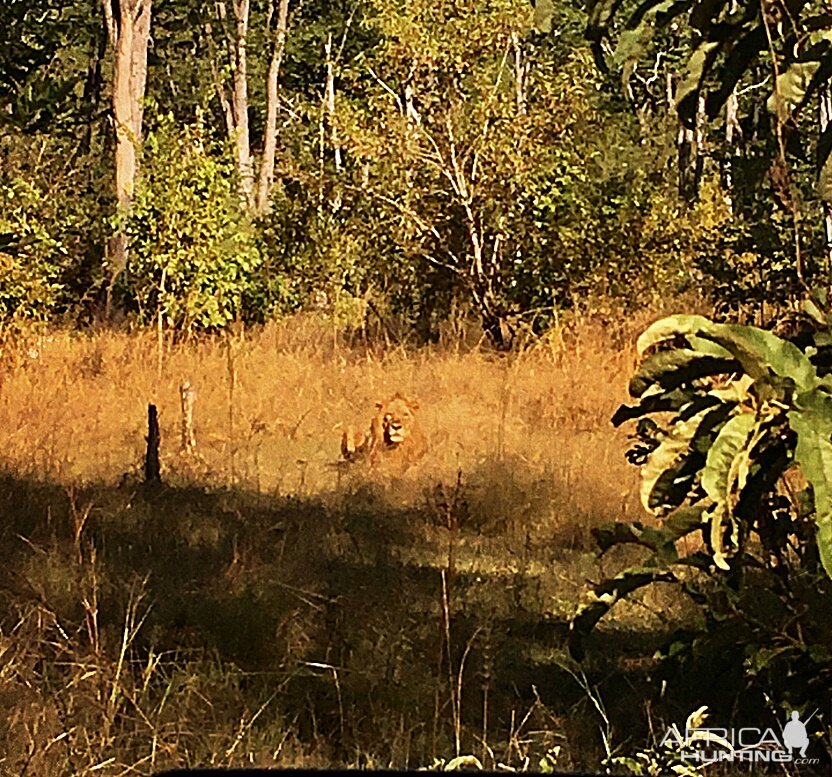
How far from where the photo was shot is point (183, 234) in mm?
11695

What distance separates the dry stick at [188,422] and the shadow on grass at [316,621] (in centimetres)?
125

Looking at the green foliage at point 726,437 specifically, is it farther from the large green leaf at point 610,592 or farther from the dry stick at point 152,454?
the dry stick at point 152,454

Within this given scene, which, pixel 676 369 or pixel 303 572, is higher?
pixel 676 369

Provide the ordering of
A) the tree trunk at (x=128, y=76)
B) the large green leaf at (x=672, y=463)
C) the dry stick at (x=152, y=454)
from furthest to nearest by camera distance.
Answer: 1. the tree trunk at (x=128, y=76)
2. the dry stick at (x=152, y=454)
3. the large green leaf at (x=672, y=463)

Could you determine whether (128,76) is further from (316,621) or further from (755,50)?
(755,50)

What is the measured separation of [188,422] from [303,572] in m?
3.06

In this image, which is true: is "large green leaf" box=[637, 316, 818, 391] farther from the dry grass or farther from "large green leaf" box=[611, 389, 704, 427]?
the dry grass

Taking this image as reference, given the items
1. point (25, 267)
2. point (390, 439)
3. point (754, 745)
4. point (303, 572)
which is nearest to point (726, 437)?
point (754, 745)

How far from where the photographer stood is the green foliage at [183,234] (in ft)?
38.3

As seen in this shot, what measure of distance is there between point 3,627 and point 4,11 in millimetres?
2362

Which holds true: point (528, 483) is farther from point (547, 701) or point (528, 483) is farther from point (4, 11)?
point (4, 11)

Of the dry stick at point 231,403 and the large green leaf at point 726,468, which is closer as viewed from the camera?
the large green leaf at point 726,468

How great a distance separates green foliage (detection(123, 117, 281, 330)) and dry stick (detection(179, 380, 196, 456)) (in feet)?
10.5

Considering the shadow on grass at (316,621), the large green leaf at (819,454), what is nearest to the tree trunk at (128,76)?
the shadow on grass at (316,621)
